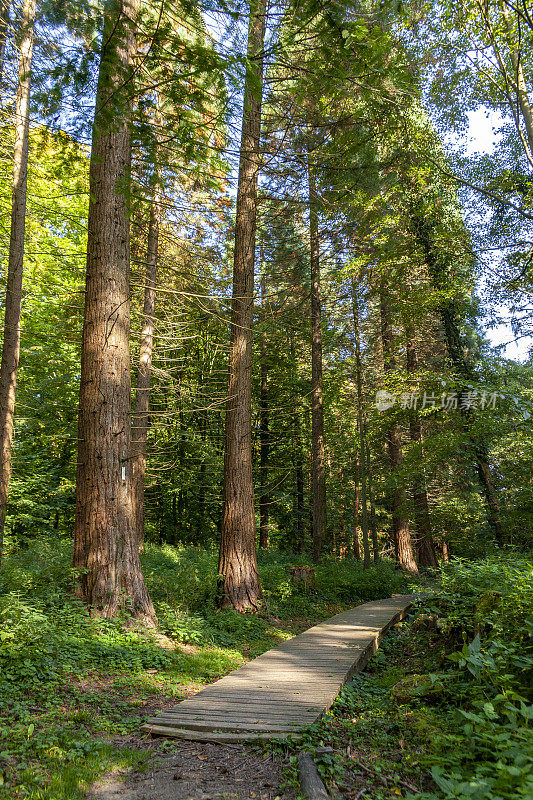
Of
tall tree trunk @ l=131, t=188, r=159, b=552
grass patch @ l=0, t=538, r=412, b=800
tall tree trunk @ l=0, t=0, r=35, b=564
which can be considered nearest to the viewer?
grass patch @ l=0, t=538, r=412, b=800

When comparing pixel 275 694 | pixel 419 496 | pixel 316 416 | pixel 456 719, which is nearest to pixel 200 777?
pixel 275 694

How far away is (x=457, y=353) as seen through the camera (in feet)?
39.8

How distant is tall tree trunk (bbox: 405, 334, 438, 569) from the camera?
13.7 meters

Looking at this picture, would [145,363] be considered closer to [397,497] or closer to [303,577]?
[303,577]

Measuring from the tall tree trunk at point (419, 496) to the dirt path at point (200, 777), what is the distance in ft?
35.0

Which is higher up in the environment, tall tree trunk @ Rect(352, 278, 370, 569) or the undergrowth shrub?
tall tree trunk @ Rect(352, 278, 370, 569)

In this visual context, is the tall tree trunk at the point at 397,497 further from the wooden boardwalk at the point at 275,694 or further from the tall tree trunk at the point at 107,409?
the tall tree trunk at the point at 107,409

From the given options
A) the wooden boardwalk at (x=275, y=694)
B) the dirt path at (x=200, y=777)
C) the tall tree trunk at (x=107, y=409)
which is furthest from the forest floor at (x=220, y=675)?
the tall tree trunk at (x=107, y=409)

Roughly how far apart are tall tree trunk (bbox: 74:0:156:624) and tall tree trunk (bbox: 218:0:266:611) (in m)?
2.31

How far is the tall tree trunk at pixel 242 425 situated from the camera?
26.2 feet

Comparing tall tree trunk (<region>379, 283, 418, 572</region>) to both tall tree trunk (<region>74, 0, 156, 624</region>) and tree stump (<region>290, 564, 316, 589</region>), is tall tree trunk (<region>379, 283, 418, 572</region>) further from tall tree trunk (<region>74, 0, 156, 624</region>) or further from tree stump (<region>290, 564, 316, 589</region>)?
tall tree trunk (<region>74, 0, 156, 624</region>)

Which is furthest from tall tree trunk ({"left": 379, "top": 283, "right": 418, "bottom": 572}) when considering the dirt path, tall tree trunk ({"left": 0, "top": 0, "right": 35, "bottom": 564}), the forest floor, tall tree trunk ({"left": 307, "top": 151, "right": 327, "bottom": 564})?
the dirt path

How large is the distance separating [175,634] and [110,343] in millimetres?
3983

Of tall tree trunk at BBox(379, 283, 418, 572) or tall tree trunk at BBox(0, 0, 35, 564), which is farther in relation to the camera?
tall tree trunk at BBox(379, 283, 418, 572)
